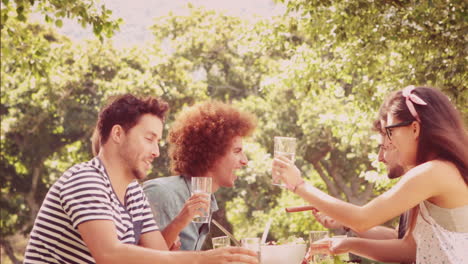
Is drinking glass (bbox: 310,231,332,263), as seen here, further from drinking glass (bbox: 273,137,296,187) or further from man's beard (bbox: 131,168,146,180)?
man's beard (bbox: 131,168,146,180)

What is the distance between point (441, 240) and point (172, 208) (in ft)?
5.63

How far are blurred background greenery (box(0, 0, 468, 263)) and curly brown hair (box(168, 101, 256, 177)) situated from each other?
6768mm

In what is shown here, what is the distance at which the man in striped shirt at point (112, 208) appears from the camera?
8.73 feet

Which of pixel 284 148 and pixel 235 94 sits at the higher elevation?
pixel 235 94

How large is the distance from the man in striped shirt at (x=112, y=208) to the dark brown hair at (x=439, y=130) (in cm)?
110

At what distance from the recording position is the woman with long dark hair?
322 centimetres

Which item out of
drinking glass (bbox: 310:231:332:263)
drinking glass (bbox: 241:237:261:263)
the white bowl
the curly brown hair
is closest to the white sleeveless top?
drinking glass (bbox: 310:231:332:263)

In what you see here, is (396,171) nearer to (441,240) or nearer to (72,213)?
(441,240)

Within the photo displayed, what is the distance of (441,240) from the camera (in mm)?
3283

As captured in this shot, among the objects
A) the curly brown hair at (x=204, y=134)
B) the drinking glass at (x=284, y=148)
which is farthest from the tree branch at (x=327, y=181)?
the drinking glass at (x=284, y=148)

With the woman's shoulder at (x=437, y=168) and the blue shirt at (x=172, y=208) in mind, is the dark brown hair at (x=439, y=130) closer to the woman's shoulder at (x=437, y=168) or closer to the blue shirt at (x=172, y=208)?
the woman's shoulder at (x=437, y=168)

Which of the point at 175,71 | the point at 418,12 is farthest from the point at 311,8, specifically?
the point at 175,71

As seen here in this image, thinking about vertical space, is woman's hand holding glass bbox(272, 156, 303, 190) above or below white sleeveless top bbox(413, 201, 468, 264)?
above

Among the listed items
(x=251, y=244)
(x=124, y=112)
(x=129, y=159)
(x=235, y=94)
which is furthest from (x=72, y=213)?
(x=235, y=94)
